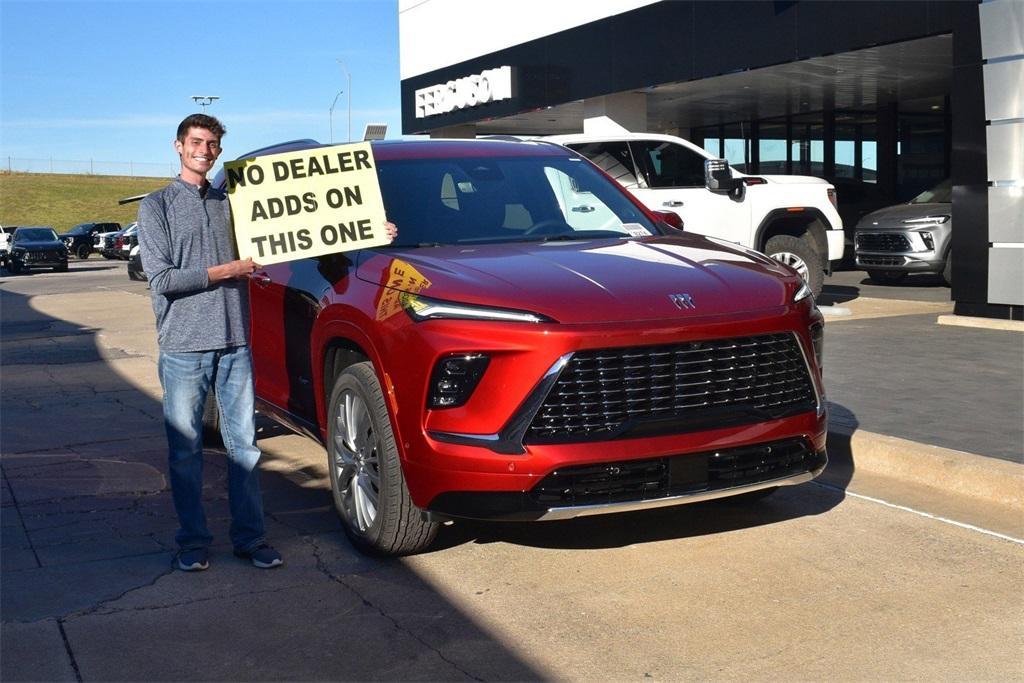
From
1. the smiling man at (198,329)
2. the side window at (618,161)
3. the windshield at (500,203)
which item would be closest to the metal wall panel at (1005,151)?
the side window at (618,161)

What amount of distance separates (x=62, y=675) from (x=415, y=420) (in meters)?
1.59

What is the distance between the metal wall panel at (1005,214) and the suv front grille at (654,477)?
29.0 ft

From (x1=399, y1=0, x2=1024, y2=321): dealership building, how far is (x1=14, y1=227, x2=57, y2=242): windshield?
59.4 feet

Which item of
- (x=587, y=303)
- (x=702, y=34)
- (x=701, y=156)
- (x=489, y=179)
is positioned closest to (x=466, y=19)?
(x=702, y=34)

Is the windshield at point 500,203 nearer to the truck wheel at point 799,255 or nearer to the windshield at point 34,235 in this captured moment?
the truck wheel at point 799,255

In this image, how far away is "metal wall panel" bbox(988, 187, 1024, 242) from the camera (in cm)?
1266

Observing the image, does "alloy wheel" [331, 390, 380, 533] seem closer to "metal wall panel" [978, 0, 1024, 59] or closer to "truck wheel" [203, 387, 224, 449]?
"truck wheel" [203, 387, 224, 449]

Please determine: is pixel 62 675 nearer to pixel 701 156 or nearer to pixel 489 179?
pixel 489 179

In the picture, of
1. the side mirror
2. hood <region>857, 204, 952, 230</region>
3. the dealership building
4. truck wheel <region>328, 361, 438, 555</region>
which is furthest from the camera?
hood <region>857, 204, 952, 230</region>

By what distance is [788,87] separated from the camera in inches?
944

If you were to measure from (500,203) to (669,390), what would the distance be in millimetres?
1860

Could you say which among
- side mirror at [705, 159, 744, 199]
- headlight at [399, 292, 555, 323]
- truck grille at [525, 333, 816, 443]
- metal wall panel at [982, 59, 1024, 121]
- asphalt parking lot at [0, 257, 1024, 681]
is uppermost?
metal wall panel at [982, 59, 1024, 121]

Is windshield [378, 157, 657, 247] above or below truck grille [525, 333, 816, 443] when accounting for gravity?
above

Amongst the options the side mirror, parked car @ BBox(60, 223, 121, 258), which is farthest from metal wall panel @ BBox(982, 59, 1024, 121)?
parked car @ BBox(60, 223, 121, 258)
